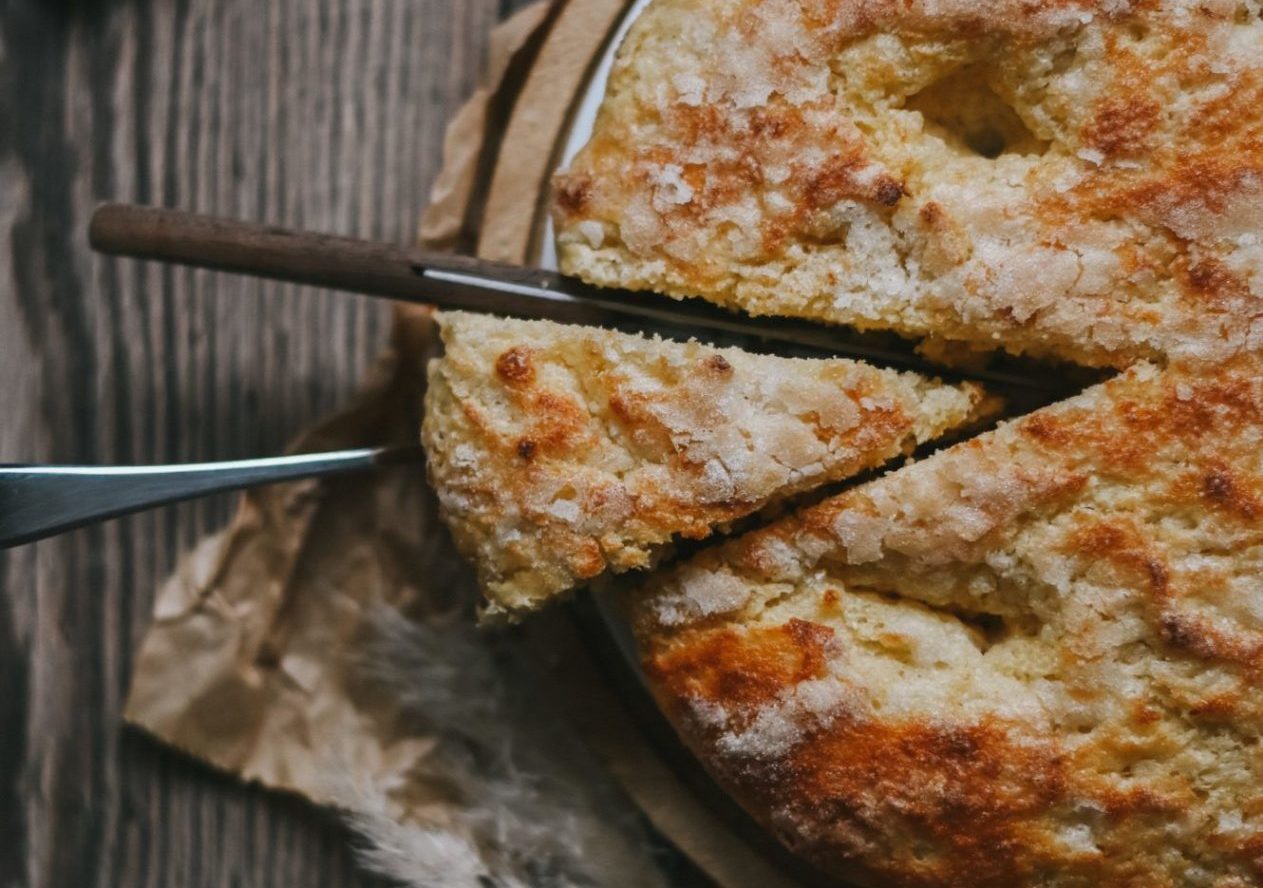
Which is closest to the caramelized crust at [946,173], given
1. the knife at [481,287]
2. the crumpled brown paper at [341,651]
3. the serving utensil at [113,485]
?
the knife at [481,287]

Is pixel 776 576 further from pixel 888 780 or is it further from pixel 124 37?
pixel 124 37

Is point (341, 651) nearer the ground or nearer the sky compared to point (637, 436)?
nearer the ground

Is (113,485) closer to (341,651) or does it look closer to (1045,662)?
(341,651)

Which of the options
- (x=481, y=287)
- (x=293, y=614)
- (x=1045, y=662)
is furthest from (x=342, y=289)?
(x=1045, y=662)

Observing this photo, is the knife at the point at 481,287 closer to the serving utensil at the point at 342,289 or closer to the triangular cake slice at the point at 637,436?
the serving utensil at the point at 342,289

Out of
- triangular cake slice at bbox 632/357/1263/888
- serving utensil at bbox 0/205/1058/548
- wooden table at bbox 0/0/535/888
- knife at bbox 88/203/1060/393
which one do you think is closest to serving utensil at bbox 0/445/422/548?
serving utensil at bbox 0/205/1058/548

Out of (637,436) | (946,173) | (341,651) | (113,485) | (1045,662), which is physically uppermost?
(946,173)

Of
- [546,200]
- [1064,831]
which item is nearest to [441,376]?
[546,200]

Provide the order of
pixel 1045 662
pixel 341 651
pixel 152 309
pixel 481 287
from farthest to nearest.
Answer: pixel 152 309
pixel 341 651
pixel 481 287
pixel 1045 662
